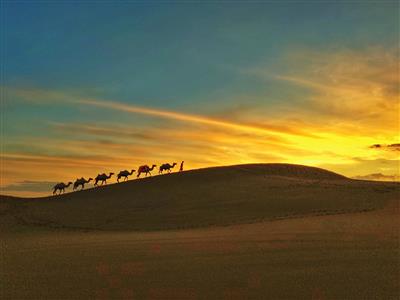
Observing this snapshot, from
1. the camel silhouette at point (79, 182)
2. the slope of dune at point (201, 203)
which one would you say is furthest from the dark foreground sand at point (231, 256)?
the camel silhouette at point (79, 182)

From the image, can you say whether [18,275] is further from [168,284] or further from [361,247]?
[361,247]

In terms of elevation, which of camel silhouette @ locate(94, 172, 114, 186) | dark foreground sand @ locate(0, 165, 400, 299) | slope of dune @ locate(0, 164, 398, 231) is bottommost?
dark foreground sand @ locate(0, 165, 400, 299)

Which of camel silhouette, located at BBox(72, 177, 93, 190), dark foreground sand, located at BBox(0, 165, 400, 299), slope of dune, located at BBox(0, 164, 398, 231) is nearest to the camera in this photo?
dark foreground sand, located at BBox(0, 165, 400, 299)

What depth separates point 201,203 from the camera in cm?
1998

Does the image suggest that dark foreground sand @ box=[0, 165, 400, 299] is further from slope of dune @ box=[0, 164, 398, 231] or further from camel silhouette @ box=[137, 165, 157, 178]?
camel silhouette @ box=[137, 165, 157, 178]

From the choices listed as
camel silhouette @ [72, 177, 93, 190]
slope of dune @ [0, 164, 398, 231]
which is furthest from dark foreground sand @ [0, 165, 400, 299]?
camel silhouette @ [72, 177, 93, 190]

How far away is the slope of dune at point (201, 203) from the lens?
1656 cm

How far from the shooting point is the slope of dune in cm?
1656

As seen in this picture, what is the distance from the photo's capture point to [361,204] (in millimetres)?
16375

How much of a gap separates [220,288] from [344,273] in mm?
1693

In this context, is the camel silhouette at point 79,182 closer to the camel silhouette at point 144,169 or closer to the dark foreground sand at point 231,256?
the camel silhouette at point 144,169

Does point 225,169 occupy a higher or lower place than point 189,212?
higher

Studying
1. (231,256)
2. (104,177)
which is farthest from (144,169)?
(231,256)

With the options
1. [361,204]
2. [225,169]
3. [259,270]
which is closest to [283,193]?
[361,204]
